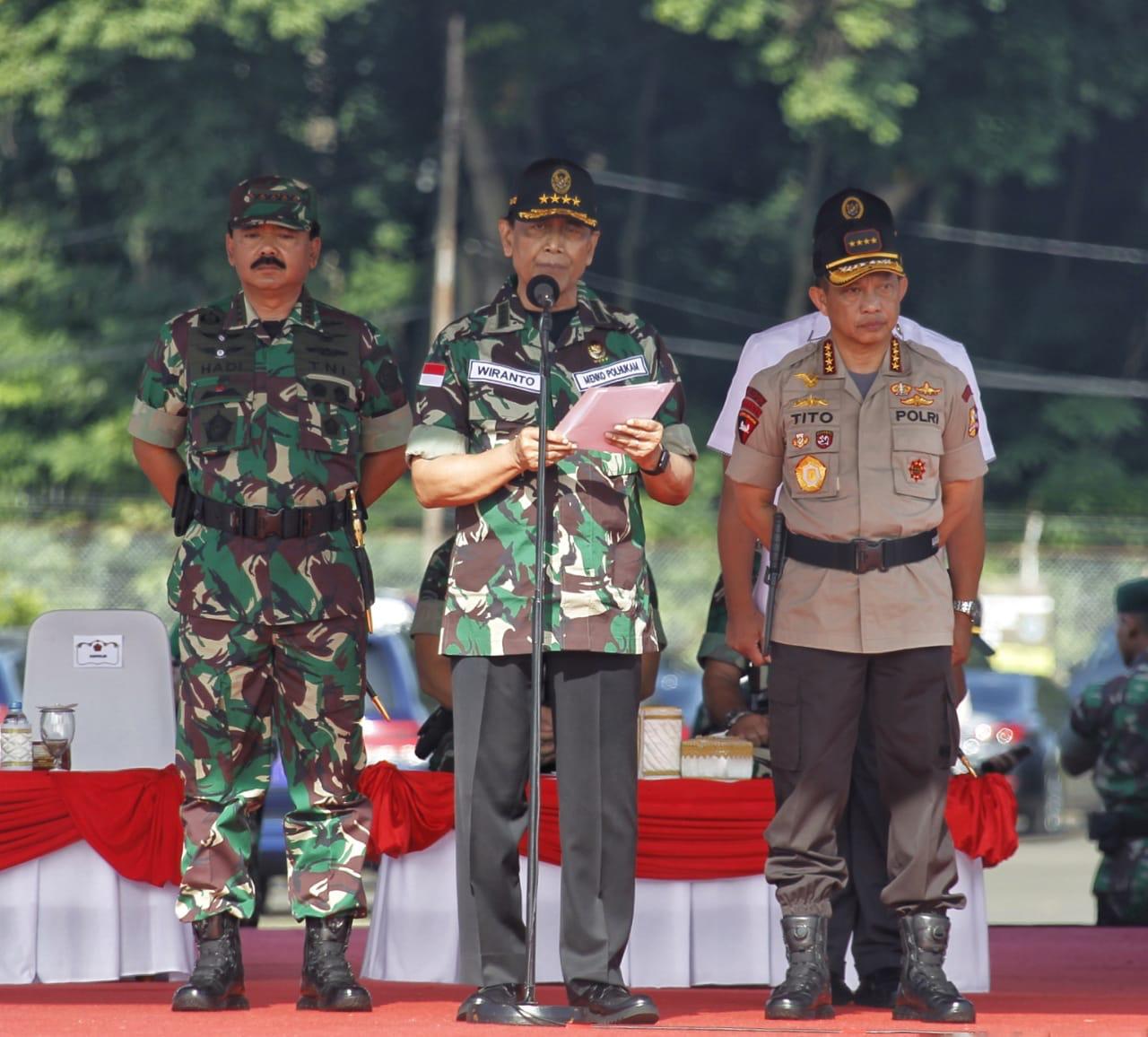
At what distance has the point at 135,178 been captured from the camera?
30688 millimetres

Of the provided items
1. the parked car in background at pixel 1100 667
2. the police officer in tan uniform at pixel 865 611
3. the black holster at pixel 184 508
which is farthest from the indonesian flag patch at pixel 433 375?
the parked car in background at pixel 1100 667

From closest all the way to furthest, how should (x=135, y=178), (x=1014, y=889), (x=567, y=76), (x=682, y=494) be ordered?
(x=682, y=494) → (x=1014, y=889) → (x=135, y=178) → (x=567, y=76)

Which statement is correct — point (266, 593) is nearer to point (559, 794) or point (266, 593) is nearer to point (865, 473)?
point (559, 794)

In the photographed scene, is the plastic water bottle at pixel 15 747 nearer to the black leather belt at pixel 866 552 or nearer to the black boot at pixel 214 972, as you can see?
the black boot at pixel 214 972

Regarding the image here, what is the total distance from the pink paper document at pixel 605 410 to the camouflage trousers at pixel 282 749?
3.07 ft

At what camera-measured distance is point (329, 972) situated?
19.1 feet

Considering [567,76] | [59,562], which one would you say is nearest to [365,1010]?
[59,562]

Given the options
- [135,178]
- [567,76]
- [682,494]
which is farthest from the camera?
[567,76]

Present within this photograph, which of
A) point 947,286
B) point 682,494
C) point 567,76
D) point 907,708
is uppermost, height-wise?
point 567,76

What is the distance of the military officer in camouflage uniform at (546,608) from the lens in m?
5.52

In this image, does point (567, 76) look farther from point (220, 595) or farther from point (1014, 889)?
point (220, 595)

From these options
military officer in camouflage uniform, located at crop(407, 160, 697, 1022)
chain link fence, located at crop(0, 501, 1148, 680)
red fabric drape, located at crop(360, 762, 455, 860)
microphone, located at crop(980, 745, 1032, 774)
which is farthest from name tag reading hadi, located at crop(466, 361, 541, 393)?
chain link fence, located at crop(0, 501, 1148, 680)

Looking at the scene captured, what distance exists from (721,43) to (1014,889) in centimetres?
2196

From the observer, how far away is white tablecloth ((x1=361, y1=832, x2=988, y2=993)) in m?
6.34
